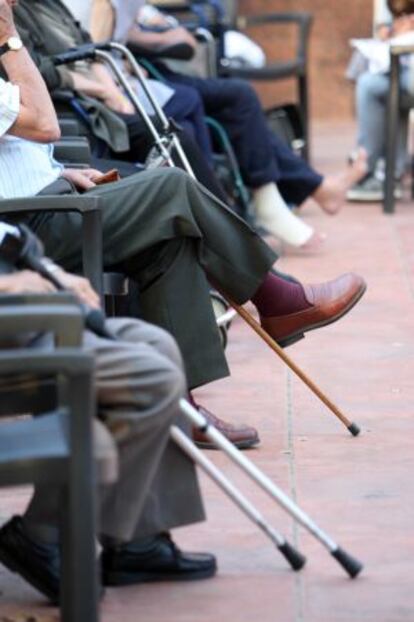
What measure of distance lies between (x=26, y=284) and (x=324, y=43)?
9630mm

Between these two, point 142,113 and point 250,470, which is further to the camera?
→ point 142,113

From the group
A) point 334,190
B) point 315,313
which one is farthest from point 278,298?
point 334,190

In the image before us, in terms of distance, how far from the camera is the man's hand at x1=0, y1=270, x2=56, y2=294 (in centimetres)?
357

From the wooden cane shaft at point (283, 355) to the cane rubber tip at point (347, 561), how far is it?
1174 mm

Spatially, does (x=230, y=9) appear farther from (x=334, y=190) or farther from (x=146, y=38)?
(x=146, y=38)

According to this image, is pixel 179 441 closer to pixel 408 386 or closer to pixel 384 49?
pixel 408 386

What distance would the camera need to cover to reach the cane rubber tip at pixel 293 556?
388 centimetres

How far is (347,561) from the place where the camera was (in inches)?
153

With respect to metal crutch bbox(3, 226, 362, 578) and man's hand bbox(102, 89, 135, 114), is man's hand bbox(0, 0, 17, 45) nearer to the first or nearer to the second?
metal crutch bbox(3, 226, 362, 578)

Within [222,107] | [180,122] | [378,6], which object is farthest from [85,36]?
[378,6]

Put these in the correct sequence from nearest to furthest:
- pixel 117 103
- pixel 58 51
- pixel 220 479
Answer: pixel 220 479, pixel 58 51, pixel 117 103

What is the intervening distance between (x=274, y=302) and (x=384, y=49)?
4911 mm

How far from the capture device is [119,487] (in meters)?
3.45

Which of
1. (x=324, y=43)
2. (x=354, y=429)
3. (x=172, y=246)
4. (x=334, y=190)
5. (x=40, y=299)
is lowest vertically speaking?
(x=324, y=43)
